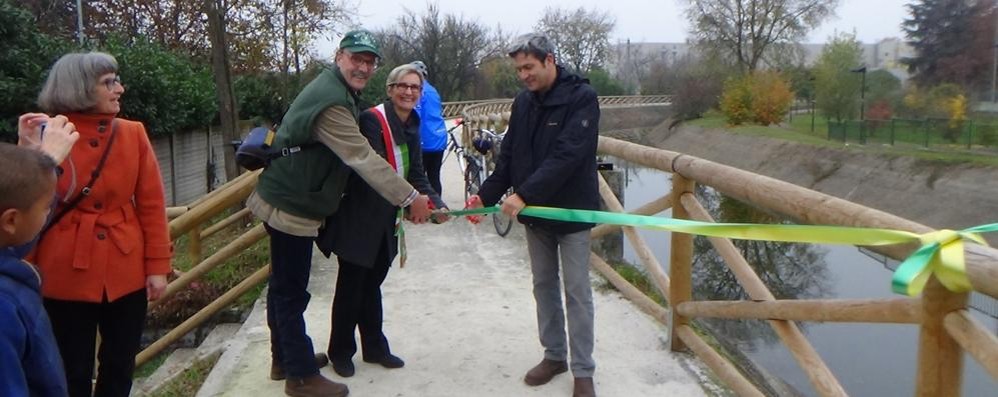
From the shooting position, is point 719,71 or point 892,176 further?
point 719,71

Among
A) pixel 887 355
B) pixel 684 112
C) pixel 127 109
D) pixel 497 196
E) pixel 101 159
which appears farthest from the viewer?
pixel 684 112

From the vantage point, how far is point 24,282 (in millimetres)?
1844

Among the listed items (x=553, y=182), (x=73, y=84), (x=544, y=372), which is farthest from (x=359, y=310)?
(x=73, y=84)

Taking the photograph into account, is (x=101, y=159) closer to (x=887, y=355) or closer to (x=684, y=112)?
(x=887, y=355)

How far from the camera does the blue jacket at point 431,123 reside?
692 cm

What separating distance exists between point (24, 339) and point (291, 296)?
1.67m

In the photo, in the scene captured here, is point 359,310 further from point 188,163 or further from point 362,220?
point 188,163

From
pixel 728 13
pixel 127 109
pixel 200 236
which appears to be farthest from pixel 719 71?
pixel 200 236

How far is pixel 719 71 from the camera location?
51.5 meters

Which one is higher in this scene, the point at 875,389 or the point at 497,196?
A: the point at 497,196

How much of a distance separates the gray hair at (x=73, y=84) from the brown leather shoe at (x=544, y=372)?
2.02m

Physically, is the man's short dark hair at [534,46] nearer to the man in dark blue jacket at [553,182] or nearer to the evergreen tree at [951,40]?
the man in dark blue jacket at [553,182]

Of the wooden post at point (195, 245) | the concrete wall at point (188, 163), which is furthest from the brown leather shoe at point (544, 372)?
the concrete wall at point (188, 163)

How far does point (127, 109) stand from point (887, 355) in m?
10.7
